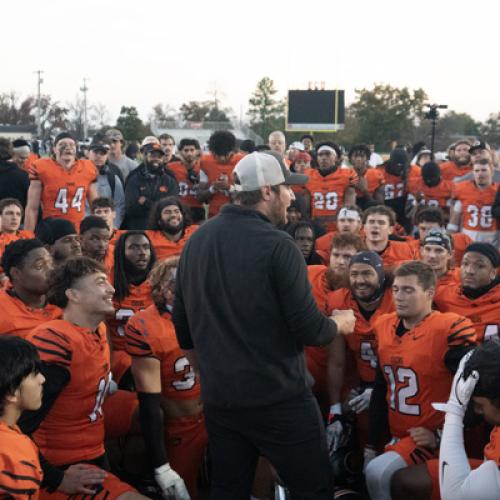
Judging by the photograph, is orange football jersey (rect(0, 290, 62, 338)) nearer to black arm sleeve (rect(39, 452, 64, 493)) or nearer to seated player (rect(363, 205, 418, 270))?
black arm sleeve (rect(39, 452, 64, 493))

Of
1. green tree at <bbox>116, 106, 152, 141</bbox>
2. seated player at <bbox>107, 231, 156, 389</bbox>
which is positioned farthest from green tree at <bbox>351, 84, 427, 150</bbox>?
seated player at <bbox>107, 231, 156, 389</bbox>

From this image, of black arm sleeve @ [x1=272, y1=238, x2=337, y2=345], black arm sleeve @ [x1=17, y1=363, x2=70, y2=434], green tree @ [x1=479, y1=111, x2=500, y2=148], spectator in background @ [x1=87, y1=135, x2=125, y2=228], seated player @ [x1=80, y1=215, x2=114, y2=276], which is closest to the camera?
black arm sleeve @ [x1=272, y1=238, x2=337, y2=345]

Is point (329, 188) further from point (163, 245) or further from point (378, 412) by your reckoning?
point (378, 412)

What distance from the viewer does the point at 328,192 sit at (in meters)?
8.46

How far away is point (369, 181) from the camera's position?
963 centimetres

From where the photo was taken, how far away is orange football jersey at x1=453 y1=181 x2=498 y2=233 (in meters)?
7.74

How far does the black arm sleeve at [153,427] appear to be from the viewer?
12.5ft

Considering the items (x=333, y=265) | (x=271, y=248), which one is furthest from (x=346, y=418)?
(x=271, y=248)

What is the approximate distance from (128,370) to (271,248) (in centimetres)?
253

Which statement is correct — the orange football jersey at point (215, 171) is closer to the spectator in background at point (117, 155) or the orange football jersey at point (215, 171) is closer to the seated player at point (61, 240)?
the spectator in background at point (117, 155)

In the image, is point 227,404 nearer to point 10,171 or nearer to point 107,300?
point 107,300

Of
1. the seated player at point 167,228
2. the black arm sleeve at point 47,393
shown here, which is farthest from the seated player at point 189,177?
the black arm sleeve at point 47,393

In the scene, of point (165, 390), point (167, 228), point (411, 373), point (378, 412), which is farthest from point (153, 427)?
point (167, 228)

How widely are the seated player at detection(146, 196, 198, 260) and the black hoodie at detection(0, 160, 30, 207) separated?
239 centimetres
